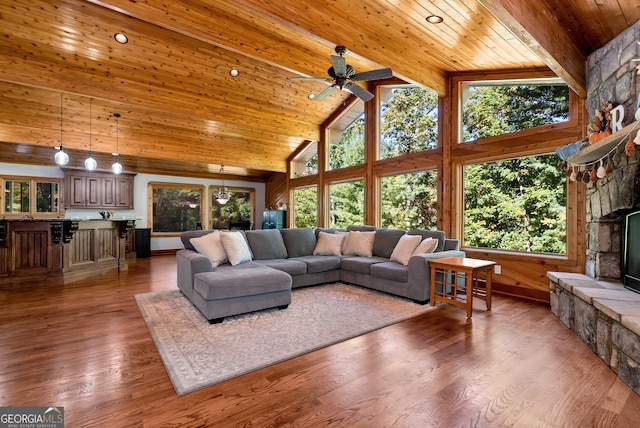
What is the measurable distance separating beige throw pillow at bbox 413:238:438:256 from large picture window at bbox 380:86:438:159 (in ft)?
7.00

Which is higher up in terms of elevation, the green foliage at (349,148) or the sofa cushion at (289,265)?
the green foliage at (349,148)

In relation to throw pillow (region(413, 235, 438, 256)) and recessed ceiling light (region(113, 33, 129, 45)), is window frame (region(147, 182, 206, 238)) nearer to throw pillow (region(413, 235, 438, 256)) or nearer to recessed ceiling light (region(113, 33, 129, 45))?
recessed ceiling light (region(113, 33, 129, 45))

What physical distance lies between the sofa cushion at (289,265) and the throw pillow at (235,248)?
11.3 inches

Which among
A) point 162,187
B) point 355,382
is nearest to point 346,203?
point 162,187

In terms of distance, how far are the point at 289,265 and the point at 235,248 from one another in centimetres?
79

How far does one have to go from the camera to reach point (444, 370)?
7.30 ft

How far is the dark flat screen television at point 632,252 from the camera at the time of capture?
9.11 feet

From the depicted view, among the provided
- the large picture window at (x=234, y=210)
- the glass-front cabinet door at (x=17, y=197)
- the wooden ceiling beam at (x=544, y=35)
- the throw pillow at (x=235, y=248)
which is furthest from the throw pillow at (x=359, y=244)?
the glass-front cabinet door at (x=17, y=197)

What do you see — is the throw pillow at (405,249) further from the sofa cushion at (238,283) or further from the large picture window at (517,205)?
the sofa cushion at (238,283)

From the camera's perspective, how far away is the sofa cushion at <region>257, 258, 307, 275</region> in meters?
4.24

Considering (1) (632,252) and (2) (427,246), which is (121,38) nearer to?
(2) (427,246)

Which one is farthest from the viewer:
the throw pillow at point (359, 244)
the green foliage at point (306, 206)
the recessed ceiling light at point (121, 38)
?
the green foliage at point (306, 206)

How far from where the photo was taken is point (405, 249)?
14.1ft

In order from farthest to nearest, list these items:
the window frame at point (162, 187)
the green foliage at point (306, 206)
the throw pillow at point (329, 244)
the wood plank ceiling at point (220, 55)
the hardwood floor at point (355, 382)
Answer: the window frame at point (162, 187)
the green foliage at point (306, 206)
the throw pillow at point (329, 244)
the wood plank ceiling at point (220, 55)
the hardwood floor at point (355, 382)
